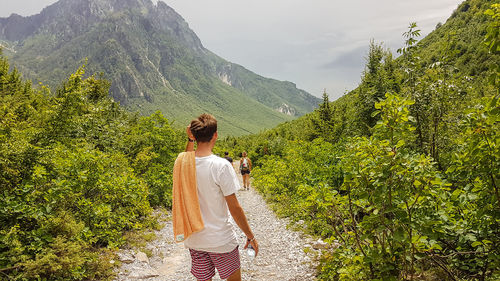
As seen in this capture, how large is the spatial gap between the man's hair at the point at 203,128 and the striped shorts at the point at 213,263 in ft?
4.29

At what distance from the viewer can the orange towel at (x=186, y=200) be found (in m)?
2.89

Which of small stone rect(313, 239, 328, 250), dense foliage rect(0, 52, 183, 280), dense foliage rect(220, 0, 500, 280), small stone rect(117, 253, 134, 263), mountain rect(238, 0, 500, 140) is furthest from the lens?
small stone rect(313, 239, 328, 250)

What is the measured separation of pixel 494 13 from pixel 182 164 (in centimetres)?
327

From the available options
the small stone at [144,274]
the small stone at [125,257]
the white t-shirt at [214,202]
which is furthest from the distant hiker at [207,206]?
the small stone at [125,257]

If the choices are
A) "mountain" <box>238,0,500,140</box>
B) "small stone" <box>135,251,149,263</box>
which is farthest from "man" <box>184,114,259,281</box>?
"small stone" <box>135,251,149,263</box>

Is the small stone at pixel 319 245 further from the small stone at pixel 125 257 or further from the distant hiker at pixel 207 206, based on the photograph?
the small stone at pixel 125 257

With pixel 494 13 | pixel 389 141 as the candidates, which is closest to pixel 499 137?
pixel 389 141

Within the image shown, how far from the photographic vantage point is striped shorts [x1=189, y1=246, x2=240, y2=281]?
2.92m

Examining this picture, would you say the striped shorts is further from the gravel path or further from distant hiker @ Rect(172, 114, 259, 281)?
the gravel path

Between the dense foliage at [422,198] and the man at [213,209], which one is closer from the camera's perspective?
the dense foliage at [422,198]

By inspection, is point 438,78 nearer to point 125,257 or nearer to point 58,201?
point 125,257

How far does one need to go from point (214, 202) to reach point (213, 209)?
8cm

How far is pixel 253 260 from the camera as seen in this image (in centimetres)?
684

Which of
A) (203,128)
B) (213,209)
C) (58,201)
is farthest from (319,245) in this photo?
(58,201)
